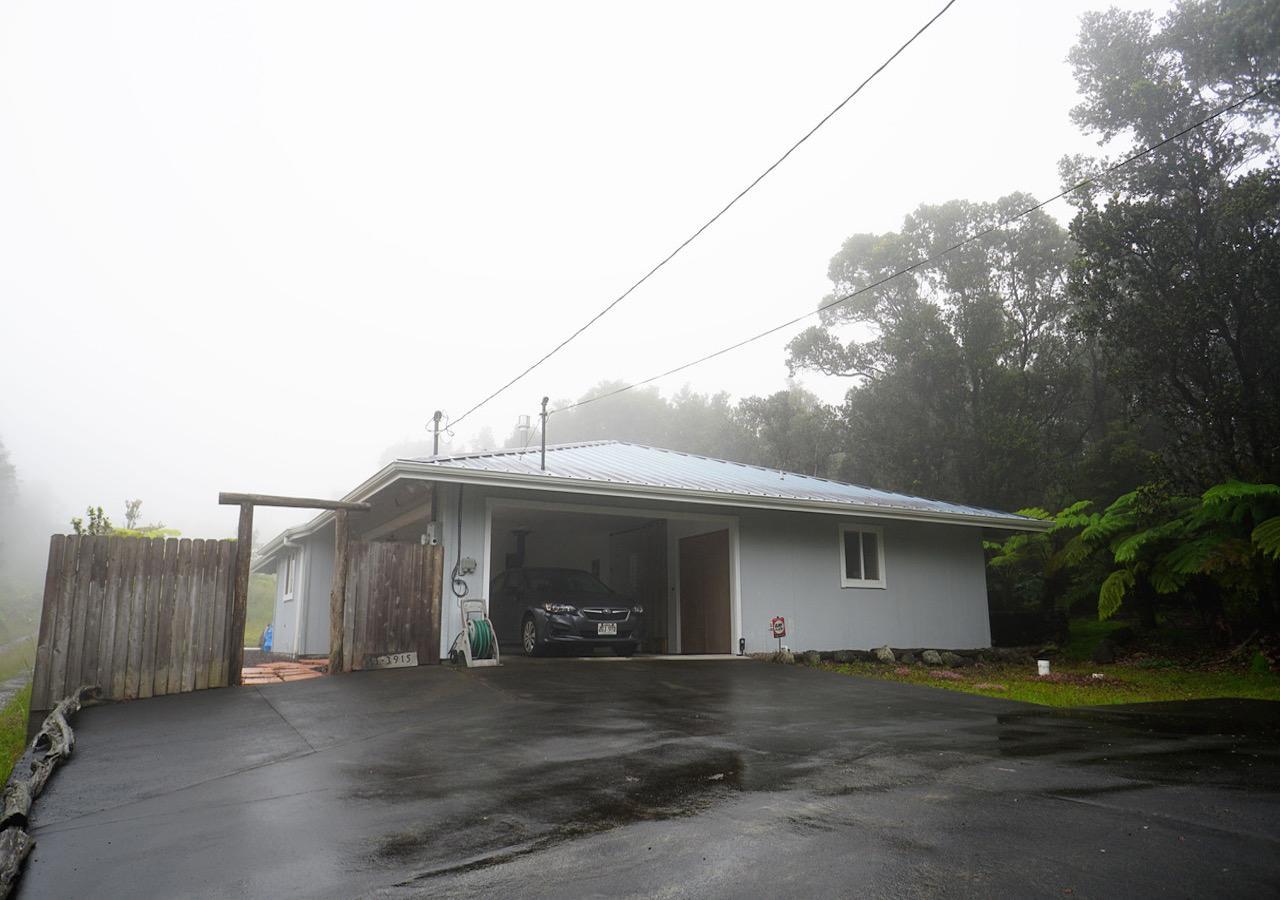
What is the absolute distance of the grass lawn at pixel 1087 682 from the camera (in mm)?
9812

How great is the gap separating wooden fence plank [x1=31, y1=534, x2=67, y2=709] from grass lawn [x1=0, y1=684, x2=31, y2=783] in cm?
34

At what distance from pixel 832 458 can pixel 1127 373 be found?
1688 centimetres

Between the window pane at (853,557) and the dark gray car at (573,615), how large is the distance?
4149 mm

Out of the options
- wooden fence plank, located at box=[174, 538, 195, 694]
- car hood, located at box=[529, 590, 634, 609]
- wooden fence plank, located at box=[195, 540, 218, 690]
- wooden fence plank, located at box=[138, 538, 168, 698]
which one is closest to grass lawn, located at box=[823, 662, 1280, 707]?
car hood, located at box=[529, 590, 634, 609]

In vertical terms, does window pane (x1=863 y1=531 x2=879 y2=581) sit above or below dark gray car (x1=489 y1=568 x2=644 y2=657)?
above

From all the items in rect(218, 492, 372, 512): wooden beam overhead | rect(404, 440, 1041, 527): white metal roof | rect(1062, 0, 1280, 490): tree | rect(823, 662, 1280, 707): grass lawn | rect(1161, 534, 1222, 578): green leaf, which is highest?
rect(1062, 0, 1280, 490): tree

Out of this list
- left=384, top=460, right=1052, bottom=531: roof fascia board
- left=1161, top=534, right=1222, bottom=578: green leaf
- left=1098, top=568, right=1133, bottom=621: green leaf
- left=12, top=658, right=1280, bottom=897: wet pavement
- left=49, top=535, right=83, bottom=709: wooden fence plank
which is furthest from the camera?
left=1098, top=568, right=1133, bottom=621: green leaf

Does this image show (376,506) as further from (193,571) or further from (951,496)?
(951,496)

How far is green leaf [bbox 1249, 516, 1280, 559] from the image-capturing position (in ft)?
36.2

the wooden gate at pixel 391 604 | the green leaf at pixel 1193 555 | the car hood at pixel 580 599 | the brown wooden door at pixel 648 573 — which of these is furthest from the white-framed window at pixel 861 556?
the wooden gate at pixel 391 604

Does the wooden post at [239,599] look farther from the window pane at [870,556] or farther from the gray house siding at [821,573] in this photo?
the window pane at [870,556]

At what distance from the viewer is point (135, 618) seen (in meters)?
8.41

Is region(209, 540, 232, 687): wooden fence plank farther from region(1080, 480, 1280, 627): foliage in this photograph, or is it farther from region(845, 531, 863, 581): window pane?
region(1080, 480, 1280, 627): foliage

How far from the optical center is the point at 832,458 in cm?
3219
